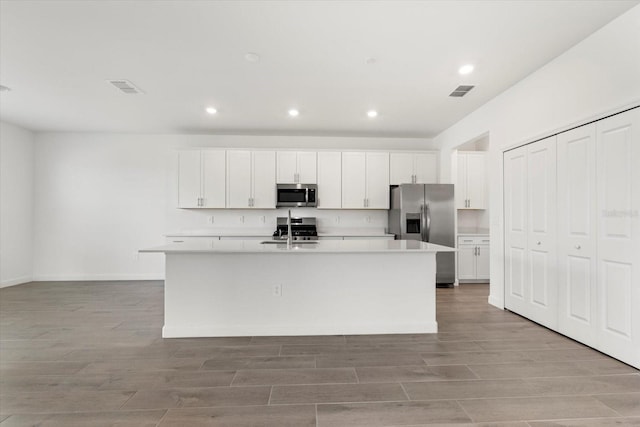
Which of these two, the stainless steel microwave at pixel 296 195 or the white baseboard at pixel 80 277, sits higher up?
the stainless steel microwave at pixel 296 195

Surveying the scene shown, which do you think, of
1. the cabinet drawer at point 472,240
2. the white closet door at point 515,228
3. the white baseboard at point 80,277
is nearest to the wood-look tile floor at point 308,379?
the white closet door at point 515,228

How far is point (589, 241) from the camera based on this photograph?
2.78 metres

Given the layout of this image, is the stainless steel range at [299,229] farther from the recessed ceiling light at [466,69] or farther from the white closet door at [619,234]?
the white closet door at [619,234]

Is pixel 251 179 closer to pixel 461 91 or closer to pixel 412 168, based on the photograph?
pixel 412 168

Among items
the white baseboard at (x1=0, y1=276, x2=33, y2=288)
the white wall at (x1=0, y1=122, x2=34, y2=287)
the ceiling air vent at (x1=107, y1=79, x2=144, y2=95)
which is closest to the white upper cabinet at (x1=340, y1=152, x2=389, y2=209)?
the ceiling air vent at (x1=107, y1=79, x2=144, y2=95)

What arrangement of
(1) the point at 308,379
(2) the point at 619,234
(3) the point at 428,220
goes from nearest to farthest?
(1) the point at 308,379 < (2) the point at 619,234 < (3) the point at 428,220

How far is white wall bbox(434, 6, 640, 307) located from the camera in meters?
2.47

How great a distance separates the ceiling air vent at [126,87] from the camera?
3705 millimetres

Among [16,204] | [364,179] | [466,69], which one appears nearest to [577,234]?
[466,69]

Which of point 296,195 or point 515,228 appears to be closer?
point 515,228

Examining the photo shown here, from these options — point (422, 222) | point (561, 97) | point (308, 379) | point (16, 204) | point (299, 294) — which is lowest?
point (308, 379)

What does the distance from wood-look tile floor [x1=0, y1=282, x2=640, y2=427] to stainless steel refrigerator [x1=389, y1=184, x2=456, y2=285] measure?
187 cm

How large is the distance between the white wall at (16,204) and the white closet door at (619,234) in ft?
26.1

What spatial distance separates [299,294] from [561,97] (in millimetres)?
3164
